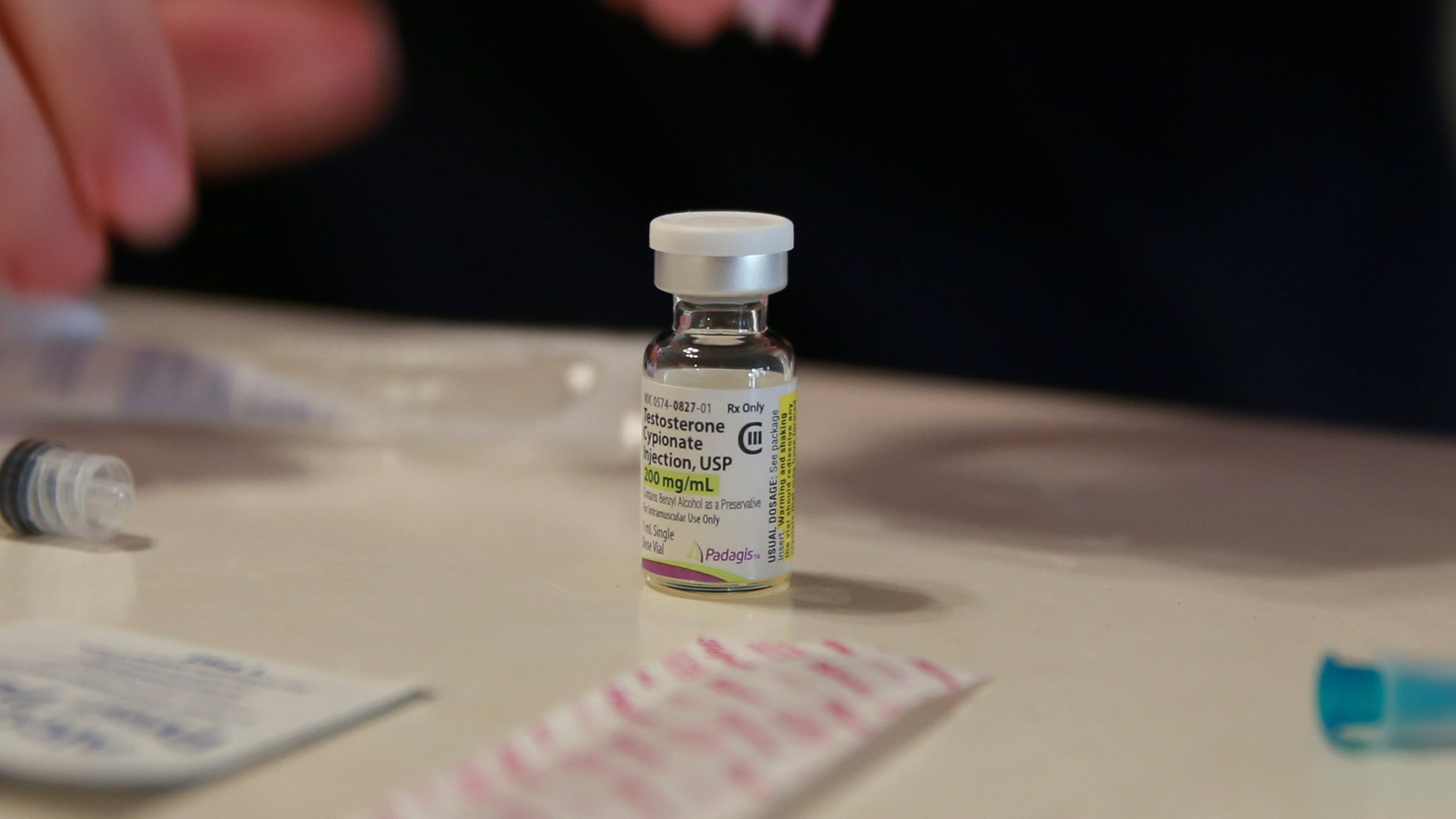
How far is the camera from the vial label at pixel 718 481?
563mm

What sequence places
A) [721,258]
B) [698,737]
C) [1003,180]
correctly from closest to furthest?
[698,737], [721,258], [1003,180]

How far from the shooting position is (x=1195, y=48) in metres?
0.96

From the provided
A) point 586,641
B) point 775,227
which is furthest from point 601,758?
point 775,227

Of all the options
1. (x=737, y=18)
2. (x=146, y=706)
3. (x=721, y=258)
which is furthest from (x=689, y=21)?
(x=146, y=706)

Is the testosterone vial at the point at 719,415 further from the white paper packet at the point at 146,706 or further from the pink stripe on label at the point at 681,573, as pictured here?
the white paper packet at the point at 146,706

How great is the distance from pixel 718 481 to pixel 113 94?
0.54 m

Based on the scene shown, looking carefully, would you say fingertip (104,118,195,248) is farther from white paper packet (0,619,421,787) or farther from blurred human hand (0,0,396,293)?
white paper packet (0,619,421,787)

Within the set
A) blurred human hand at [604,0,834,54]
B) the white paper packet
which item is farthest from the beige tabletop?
blurred human hand at [604,0,834,54]

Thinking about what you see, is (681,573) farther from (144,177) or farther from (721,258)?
(144,177)

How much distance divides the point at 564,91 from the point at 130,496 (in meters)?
0.56

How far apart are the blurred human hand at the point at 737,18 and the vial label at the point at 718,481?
508mm

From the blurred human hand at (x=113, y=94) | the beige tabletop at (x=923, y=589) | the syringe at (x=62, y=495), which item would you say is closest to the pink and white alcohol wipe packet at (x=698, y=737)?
the beige tabletop at (x=923, y=589)

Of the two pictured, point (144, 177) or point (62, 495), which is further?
point (144, 177)

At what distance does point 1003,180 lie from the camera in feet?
3.34
